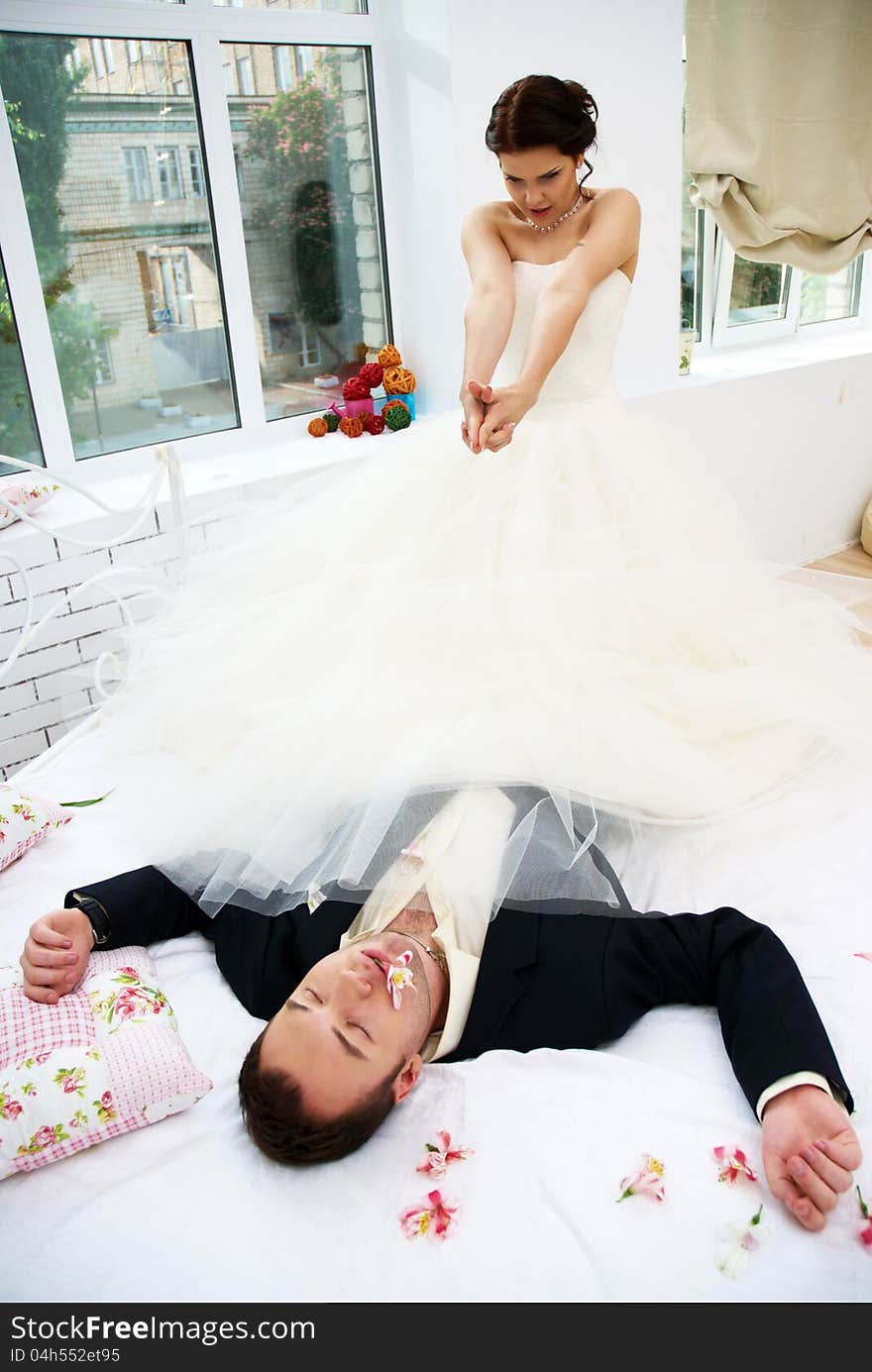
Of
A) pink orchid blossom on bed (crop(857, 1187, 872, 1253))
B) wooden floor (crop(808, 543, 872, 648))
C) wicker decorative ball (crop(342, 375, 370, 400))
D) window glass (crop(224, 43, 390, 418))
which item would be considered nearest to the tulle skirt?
pink orchid blossom on bed (crop(857, 1187, 872, 1253))

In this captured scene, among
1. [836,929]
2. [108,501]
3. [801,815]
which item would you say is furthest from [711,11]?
[836,929]

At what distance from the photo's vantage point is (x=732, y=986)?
3.82ft

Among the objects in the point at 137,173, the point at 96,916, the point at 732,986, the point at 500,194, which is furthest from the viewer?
the point at 500,194

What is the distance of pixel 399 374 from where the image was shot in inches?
116

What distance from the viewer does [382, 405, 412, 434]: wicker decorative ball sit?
115 inches

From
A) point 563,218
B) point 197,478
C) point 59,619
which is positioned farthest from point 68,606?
point 563,218

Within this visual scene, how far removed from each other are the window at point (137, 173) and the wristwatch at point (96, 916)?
194 cm

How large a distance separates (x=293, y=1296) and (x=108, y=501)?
1.93 meters

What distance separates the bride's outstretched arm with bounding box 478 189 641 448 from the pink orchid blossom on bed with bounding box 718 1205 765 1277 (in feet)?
3.99

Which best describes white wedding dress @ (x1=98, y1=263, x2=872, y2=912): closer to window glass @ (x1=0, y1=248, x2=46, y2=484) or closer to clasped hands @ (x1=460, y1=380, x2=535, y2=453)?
clasped hands @ (x1=460, y1=380, x2=535, y2=453)

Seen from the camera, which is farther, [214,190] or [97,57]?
[214,190]

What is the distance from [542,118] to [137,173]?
48.9 inches

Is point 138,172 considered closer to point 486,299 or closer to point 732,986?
point 486,299

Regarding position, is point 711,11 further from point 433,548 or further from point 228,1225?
point 228,1225
